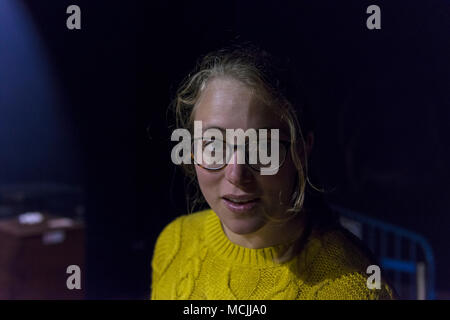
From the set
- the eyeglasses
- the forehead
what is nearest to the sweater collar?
the eyeglasses

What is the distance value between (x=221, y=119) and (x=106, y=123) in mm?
543

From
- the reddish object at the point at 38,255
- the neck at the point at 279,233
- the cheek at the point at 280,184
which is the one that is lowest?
the reddish object at the point at 38,255

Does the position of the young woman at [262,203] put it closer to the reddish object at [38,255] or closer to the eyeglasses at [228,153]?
the eyeglasses at [228,153]

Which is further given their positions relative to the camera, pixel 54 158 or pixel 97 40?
pixel 54 158

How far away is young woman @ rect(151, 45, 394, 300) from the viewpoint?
0.93m

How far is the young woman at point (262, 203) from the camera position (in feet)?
3.04

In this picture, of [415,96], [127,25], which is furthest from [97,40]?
[415,96]

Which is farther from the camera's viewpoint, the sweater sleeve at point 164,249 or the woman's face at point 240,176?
the sweater sleeve at point 164,249

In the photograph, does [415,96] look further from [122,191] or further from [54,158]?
[54,158]

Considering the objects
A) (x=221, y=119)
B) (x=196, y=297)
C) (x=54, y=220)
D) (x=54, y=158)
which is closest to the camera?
(x=221, y=119)

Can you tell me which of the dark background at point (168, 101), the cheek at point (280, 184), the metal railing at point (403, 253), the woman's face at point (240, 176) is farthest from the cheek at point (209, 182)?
the metal railing at point (403, 253)

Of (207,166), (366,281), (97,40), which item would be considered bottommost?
(366,281)

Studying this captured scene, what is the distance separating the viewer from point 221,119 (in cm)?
93

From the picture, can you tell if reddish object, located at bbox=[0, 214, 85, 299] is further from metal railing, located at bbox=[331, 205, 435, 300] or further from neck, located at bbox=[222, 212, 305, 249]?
metal railing, located at bbox=[331, 205, 435, 300]
